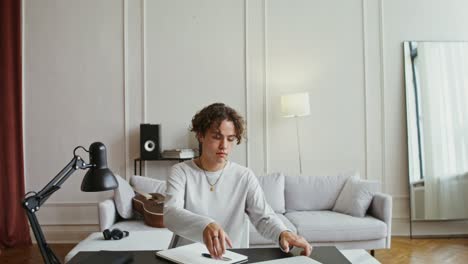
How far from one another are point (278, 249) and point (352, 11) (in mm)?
3906

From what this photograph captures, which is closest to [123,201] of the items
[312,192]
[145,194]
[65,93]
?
[145,194]

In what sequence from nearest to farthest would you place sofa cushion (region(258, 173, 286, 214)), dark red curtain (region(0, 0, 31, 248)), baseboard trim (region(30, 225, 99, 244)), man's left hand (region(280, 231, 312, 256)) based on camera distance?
1. man's left hand (region(280, 231, 312, 256))
2. sofa cushion (region(258, 173, 286, 214))
3. dark red curtain (region(0, 0, 31, 248))
4. baseboard trim (region(30, 225, 99, 244))

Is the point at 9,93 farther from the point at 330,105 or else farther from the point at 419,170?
the point at 419,170

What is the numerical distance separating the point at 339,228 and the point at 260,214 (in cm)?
203

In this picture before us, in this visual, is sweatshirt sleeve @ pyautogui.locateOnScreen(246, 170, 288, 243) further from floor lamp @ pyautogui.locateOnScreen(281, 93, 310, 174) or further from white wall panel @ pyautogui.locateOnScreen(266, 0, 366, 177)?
white wall panel @ pyautogui.locateOnScreen(266, 0, 366, 177)

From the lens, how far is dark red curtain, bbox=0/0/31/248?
438 cm

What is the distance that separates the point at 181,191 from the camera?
5.58 ft

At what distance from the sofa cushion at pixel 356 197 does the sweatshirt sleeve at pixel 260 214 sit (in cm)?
230

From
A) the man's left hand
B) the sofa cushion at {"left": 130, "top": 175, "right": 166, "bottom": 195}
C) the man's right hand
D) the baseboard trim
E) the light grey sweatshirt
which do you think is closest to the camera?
the man's right hand

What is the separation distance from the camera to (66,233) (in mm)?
4559

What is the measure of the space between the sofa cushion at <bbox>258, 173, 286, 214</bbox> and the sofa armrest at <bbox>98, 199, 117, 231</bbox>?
4.65ft

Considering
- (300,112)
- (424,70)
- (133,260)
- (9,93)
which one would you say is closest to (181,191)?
(133,260)

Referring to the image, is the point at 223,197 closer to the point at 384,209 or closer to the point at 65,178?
the point at 65,178

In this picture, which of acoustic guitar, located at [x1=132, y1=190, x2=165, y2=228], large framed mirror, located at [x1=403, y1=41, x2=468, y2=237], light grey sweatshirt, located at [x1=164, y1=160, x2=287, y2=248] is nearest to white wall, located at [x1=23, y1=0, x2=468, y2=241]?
large framed mirror, located at [x1=403, y1=41, x2=468, y2=237]
